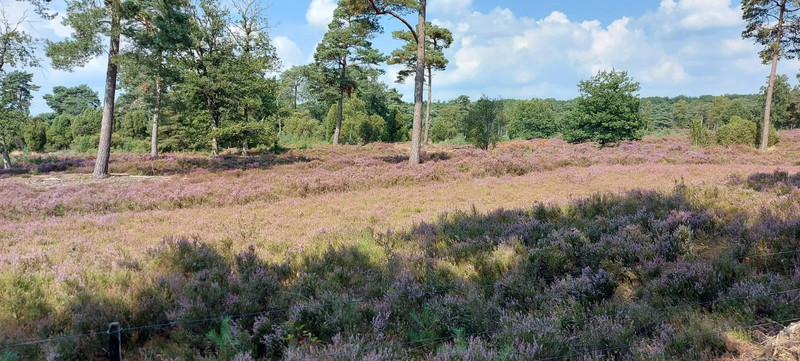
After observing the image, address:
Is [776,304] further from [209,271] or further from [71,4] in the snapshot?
[71,4]

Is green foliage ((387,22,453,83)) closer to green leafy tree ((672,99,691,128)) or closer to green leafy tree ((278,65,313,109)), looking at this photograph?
green leafy tree ((278,65,313,109))

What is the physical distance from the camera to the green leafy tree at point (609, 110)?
3003 centimetres

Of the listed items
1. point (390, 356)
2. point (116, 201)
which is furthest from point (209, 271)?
point (116, 201)

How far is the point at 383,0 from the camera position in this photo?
17.9 metres

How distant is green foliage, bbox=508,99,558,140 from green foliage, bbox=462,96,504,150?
48870 millimetres

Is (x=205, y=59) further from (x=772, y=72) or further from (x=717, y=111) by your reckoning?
(x=717, y=111)

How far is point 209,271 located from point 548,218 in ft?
18.4

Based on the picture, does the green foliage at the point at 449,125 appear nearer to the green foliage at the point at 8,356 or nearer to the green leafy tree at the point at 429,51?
the green leafy tree at the point at 429,51

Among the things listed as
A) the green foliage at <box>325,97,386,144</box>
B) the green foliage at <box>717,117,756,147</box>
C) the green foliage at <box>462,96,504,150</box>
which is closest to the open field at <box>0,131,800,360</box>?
the green foliage at <box>462,96,504,150</box>

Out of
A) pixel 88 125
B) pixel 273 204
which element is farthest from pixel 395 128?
pixel 273 204

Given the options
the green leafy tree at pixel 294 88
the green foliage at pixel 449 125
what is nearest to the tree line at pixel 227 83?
the green foliage at pixel 449 125

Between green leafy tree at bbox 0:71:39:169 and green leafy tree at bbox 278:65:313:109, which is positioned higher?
green leafy tree at bbox 278:65:313:109

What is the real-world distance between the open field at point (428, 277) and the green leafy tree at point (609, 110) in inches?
891

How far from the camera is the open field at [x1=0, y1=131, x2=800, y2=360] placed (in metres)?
3.11
